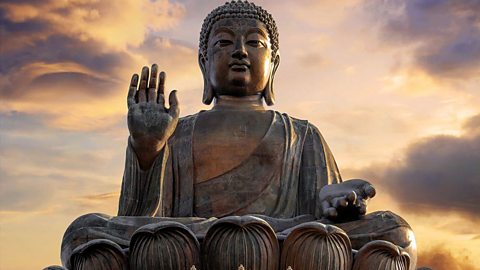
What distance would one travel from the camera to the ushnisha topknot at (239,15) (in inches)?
455

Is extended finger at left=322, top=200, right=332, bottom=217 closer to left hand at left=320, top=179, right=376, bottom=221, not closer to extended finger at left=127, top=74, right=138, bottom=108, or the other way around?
left hand at left=320, top=179, right=376, bottom=221

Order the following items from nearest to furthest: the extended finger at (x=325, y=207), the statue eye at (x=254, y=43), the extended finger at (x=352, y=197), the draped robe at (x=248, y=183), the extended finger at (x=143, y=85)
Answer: the extended finger at (x=352, y=197) < the extended finger at (x=325, y=207) < the extended finger at (x=143, y=85) < the draped robe at (x=248, y=183) < the statue eye at (x=254, y=43)

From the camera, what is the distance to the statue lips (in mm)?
11398

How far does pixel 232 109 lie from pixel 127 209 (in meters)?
1.58

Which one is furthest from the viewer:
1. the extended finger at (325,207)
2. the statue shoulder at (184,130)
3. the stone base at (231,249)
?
the statue shoulder at (184,130)

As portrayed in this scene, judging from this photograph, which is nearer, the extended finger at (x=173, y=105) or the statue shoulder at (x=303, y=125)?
the extended finger at (x=173, y=105)

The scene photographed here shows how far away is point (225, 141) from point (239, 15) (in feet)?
4.33

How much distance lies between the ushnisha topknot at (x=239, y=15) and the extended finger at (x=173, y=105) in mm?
1474

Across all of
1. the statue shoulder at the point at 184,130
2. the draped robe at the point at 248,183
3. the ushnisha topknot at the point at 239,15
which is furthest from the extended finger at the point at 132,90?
the ushnisha topknot at the point at 239,15

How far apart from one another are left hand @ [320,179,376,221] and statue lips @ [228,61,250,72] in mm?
1831

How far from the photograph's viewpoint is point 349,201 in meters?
9.94

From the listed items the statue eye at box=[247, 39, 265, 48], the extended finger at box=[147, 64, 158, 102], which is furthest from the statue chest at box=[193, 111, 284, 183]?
the extended finger at box=[147, 64, 158, 102]

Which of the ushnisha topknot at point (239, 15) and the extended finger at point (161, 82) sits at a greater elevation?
the ushnisha topknot at point (239, 15)

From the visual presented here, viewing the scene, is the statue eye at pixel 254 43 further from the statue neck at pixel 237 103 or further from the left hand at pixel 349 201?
the left hand at pixel 349 201
